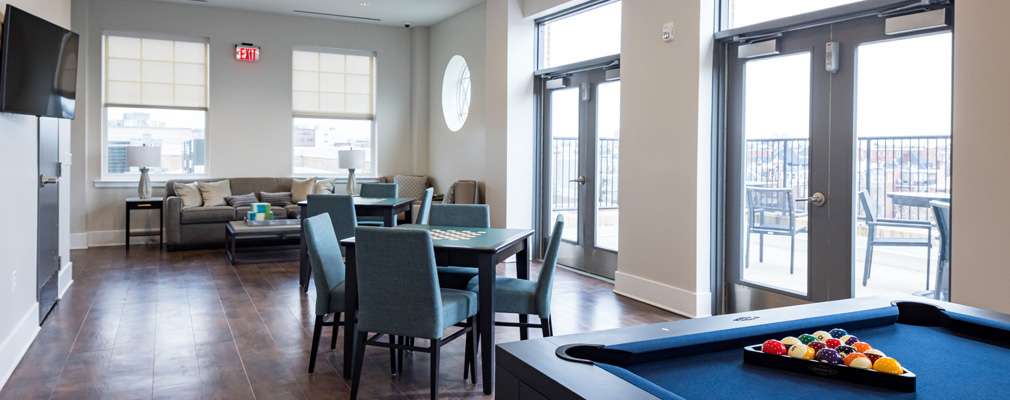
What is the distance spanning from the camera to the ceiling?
813 centimetres

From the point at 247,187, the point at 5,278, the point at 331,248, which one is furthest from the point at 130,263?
the point at 331,248

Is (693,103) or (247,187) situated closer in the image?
(693,103)

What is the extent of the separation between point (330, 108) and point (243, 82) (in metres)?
1.17

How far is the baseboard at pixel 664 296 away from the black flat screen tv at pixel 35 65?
4.08m

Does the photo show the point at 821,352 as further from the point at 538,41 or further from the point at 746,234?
the point at 538,41

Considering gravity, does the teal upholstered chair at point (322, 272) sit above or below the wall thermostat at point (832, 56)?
below

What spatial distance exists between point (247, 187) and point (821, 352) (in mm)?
8212

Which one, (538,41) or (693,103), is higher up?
(538,41)

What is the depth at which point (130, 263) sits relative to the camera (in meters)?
6.90

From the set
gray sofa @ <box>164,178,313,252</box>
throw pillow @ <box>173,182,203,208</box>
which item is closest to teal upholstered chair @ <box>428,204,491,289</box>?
gray sofa @ <box>164,178,313,252</box>

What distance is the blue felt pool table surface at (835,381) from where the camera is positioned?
1326 mm

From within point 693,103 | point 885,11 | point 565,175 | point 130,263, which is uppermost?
point 885,11

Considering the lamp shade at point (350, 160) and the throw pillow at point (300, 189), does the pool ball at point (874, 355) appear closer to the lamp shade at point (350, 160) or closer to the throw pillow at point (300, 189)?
the lamp shade at point (350, 160)

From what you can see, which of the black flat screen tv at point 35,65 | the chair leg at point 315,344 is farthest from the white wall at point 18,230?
the chair leg at point 315,344
